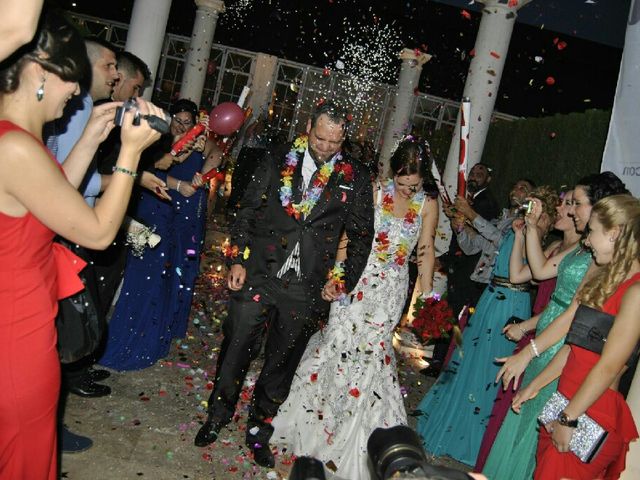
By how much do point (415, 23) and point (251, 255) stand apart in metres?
12.4

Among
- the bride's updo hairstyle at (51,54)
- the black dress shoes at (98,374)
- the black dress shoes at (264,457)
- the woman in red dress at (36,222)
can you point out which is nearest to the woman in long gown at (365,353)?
the black dress shoes at (264,457)

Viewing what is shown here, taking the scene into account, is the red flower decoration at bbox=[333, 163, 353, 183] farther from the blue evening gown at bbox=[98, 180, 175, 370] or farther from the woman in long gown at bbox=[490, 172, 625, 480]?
the blue evening gown at bbox=[98, 180, 175, 370]

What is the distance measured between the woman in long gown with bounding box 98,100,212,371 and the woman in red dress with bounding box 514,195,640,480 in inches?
121

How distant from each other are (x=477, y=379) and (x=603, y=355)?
206cm

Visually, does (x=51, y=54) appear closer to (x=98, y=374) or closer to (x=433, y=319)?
(x=98, y=374)

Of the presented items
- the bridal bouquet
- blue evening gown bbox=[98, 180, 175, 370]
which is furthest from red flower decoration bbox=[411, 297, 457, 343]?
blue evening gown bbox=[98, 180, 175, 370]

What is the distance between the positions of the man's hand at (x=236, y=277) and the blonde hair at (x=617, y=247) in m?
1.90

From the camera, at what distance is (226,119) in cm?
596

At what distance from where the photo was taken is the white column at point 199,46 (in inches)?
Result: 581

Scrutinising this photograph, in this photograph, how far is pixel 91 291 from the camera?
7.98 feet

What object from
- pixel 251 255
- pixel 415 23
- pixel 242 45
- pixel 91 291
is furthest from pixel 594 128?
pixel 242 45

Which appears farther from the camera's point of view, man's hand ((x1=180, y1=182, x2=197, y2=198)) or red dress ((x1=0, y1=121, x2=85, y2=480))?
man's hand ((x1=180, y1=182, x2=197, y2=198))

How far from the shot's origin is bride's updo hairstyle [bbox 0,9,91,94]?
1.75 metres

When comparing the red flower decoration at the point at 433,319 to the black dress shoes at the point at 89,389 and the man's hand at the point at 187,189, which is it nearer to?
the man's hand at the point at 187,189
